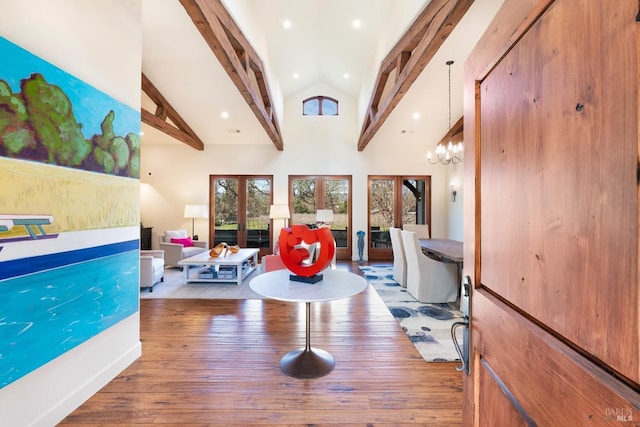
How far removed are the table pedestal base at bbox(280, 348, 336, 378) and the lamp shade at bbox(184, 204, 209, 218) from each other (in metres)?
4.79

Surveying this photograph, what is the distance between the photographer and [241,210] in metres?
6.67

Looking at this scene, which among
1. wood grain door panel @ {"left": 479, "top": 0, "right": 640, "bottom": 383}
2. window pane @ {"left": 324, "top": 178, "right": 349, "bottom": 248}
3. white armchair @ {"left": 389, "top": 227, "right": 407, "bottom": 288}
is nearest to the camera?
wood grain door panel @ {"left": 479, "top": 0, "right": 640, "bottom": 383}

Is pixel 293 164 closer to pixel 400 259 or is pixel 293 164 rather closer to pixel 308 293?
pixel 400 259

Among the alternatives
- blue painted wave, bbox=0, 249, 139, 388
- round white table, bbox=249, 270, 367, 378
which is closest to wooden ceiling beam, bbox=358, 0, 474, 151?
round white table, bbox=249, 270, 367, 378

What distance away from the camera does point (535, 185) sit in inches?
25.7

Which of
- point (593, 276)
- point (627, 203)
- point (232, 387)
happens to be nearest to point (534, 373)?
point (593, 276)

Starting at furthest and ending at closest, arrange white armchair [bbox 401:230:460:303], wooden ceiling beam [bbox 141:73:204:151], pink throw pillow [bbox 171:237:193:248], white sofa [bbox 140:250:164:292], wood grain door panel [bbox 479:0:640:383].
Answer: pink throw pillow [bbox 171:237:193:248], wooden ceiling beam [bbox 141:73:204:151], white sofa [bbox 140:250:164:292], white armchair [bbox 401:230:460:303], wood grain door panel [bbox 479:0:640:383]

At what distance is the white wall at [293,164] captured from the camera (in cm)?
660

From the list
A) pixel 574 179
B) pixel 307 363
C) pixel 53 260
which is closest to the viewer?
pixel 574 179

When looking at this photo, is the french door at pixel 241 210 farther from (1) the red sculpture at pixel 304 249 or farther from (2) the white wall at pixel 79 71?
(1) the red sculpture at pixel 304 249

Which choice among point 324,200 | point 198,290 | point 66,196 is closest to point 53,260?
point 66,196

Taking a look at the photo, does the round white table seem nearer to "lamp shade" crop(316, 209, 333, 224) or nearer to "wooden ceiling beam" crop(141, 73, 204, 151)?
"lamp shade" crop(316, 209, 333, 224)

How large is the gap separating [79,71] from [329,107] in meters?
5.51

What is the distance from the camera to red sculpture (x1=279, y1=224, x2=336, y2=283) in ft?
6.62
